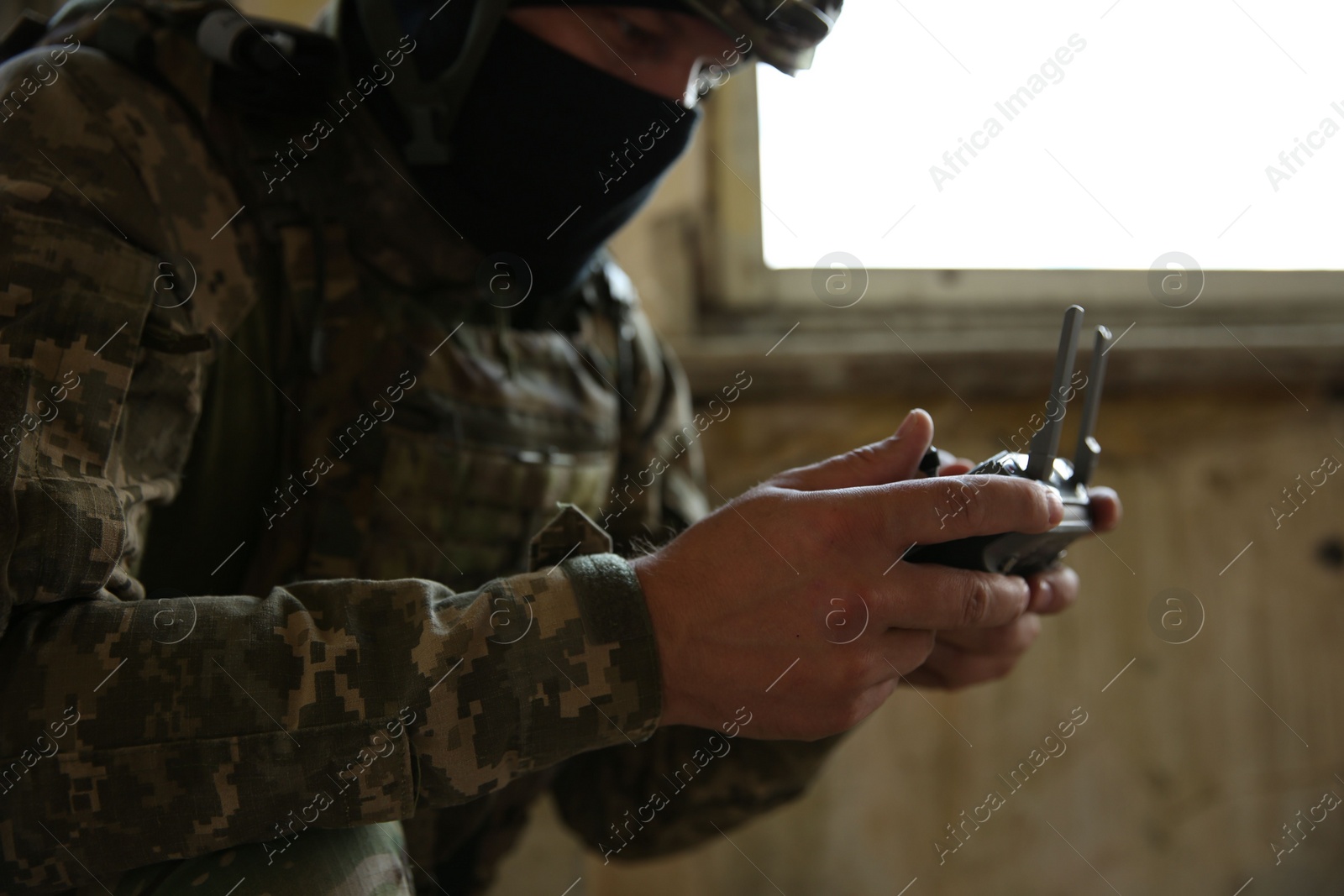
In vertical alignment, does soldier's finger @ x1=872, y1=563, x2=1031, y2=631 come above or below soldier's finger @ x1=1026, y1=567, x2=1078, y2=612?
below

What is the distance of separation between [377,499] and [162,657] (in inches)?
11.7

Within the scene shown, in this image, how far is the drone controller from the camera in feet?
1.98

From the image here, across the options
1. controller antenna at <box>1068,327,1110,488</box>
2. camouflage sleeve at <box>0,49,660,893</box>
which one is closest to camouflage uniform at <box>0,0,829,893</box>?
camouflage sleeve at <box>0,49,660,893</box>

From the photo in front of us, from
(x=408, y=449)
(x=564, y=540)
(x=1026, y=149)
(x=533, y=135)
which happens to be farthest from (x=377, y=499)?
(x=1026, y=149)

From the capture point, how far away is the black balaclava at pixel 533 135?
2.66 feet

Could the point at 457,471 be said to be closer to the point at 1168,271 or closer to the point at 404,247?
the point at 404,247

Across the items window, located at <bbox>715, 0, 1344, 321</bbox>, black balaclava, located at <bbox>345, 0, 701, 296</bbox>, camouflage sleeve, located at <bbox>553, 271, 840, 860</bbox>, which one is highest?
window, located at <bbox>715, 0, 1344, 321</bbox>

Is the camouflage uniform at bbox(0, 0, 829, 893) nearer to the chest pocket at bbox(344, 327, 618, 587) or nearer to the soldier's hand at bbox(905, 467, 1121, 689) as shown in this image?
the chest pocket at bbox(344, 327, 618, 587)

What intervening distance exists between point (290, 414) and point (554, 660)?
390mm

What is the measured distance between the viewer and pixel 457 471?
2.78ft

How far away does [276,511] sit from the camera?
80 cm

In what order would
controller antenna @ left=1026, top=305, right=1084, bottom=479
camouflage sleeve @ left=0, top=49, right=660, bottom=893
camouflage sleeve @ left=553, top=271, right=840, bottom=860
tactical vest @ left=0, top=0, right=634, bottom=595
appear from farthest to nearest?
1. camouflage sleeve @ left=553, top=271, right=840, bottom=860
2. tactical vest @ left=0, top=0, right=634, bottom=595
3. controller antenna @ left=1026, top=305, right=1084, bottom=479
4. camouflage sleeve @ left=0, top=49, right=660, bottom=893

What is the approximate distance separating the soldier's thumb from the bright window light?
2.77ft

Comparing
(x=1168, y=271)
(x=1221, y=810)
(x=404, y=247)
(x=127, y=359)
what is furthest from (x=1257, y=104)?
(x=127, y=359)
